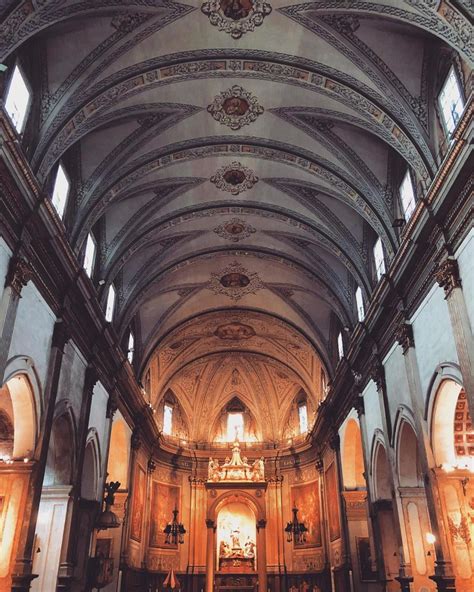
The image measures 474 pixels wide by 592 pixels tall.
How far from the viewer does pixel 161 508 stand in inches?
1196

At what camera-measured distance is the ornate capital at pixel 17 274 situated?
37.3 ft

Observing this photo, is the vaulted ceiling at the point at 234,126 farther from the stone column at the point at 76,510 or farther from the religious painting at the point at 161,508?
the religious painting at the point at 161,508

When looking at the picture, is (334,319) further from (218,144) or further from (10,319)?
(10,319)

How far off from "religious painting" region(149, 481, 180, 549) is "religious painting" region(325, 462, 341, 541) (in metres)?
8.98

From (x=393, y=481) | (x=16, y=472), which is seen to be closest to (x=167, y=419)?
(x=393, y=481)

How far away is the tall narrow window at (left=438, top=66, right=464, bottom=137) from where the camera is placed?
11980 mm

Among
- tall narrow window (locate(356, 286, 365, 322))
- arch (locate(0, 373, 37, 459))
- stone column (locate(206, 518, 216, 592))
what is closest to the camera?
arch (locate(0, 373, 37, 459))

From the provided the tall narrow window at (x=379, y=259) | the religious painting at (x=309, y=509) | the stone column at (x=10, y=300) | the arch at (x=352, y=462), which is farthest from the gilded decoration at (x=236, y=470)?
the stone column at (x=10, y=300)

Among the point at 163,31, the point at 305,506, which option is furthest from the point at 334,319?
the point at 163,31

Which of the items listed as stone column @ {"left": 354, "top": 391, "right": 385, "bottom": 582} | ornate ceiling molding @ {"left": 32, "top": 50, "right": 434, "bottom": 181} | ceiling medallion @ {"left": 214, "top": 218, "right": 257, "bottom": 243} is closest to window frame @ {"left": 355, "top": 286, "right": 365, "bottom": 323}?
stone column @ {"left": 354, "top": 391, "right": 385, "bottom": 582}

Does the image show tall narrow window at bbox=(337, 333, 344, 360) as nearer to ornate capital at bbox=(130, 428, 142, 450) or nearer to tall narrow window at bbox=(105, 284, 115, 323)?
ornate capital at bbox=(130, 428, 142, 450)

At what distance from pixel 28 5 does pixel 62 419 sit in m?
10.0

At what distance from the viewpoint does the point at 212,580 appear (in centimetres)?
2839

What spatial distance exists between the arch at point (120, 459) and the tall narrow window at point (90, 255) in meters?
7.26
